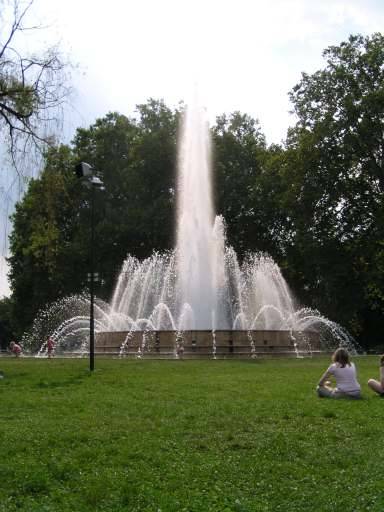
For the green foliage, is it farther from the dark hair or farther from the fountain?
the dark hair

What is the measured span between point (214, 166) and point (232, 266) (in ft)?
37.6

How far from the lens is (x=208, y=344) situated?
2522cm

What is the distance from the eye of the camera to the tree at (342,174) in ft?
120

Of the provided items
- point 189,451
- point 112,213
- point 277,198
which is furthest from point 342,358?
point 112,213

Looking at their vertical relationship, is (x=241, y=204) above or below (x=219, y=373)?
above

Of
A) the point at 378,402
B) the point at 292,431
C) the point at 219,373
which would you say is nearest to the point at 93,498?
the point at 292,431

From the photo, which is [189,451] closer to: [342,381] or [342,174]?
[342,381]

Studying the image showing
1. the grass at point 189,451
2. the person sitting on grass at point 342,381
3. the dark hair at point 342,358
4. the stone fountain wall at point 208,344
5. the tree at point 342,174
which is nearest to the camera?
the grass at point 189,451

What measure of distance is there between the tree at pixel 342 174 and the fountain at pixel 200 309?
297cm

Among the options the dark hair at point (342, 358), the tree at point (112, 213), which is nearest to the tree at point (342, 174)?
the tree at point (112, 213)

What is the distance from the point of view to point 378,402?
37.3ft

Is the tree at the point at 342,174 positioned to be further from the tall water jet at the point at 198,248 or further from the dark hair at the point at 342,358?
the dark hair at the point at 342,358

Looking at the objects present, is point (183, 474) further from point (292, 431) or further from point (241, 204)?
point (241, 204)

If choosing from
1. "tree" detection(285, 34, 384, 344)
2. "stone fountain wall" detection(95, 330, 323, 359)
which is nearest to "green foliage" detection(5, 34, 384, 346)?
"tree" detection(285, 34, 384, 344)
